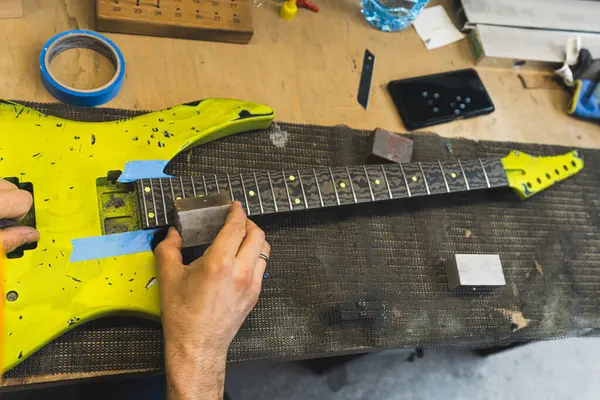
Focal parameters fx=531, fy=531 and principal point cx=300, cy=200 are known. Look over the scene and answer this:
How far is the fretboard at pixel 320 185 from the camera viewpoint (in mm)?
844

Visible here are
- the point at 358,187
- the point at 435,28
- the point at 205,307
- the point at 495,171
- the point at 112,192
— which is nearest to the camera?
the point at 205,307

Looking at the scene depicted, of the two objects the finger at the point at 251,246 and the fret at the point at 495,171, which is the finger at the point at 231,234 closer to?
the finger at the point at 251,246

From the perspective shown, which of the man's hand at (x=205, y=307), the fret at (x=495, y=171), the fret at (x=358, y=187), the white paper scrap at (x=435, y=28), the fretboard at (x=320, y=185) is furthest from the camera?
the white paper scrap at (x=435, y=28)

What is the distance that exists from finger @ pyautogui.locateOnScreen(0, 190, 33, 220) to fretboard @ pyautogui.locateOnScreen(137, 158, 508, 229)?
0.16 m

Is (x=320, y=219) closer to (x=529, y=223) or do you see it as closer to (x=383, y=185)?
(x=383, y=185)

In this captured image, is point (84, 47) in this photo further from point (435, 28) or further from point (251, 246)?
point (435, 28)

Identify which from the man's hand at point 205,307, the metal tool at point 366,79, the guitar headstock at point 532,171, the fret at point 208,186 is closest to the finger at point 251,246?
the man's hand at point 205,307

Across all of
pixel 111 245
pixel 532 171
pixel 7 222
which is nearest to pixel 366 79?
pixel 532 171

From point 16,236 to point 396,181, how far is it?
63 cm

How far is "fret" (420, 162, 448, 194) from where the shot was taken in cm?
100

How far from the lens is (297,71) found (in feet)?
3.71

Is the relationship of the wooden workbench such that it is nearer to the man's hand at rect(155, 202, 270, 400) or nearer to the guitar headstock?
the guitar headstock

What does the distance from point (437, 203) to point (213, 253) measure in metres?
0.52

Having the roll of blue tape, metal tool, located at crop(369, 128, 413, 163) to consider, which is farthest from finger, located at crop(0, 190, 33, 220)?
metal tool, located at crop(369, 128, 413, 163)
